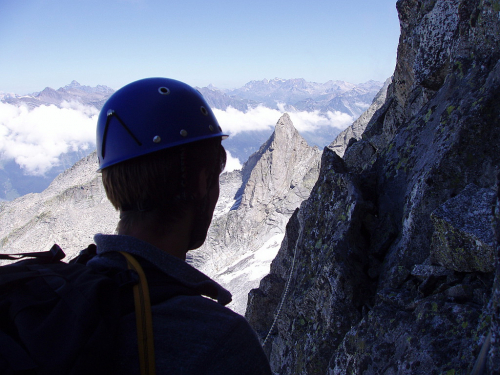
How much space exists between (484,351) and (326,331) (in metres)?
3.89

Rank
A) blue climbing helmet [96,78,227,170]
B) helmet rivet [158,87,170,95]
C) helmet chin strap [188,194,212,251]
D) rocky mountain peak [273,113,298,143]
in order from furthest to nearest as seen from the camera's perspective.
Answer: rocky mountain peak [273,113,298,143] < helmet rivet [158,87,170,95] < helmet chin strap [188,194,212,251] < blue climbing helmet [96,78,227,170]

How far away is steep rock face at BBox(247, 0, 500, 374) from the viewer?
14.4ft

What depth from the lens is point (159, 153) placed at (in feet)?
9.84

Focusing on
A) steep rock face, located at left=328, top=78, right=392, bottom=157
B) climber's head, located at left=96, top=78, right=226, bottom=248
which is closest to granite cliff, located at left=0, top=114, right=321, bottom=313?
steep rock face, located at left=328, top=78, right=392, bottom=157

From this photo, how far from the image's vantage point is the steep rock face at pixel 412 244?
4.40 meters

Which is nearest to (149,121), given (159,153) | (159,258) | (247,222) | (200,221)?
(159,153)

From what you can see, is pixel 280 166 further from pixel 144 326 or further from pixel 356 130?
pixel 144 326

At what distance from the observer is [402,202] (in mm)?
7004

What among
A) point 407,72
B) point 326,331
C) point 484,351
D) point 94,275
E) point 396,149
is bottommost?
point 326,331

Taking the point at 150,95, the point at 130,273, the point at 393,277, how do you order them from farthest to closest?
the point at 393,277 → the point at 150,95 → the point at 130,273

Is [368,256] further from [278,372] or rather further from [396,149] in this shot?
[278,372]

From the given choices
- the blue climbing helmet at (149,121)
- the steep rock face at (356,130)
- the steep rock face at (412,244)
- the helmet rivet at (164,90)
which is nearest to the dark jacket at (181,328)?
the blue climbing helmet at (149,121)

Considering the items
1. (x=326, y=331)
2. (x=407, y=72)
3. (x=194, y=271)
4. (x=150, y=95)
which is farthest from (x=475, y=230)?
(x=407, y=72)

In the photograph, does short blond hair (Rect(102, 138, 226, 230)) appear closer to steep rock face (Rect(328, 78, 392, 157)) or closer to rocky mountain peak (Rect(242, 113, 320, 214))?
steep rock face (Rect(328, 78, 392, 157))
